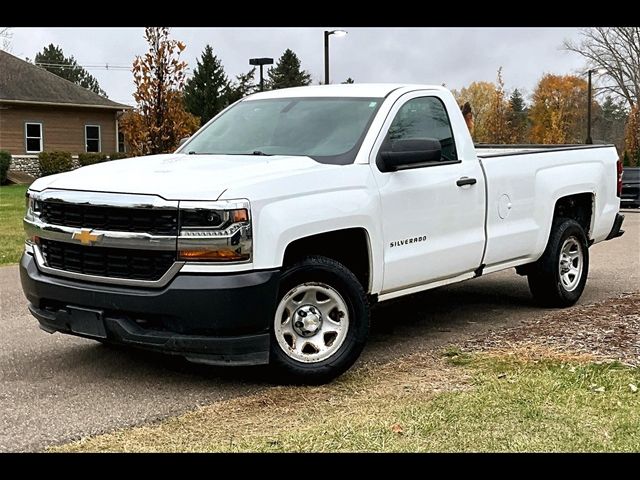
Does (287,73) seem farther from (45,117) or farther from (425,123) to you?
(425,123)

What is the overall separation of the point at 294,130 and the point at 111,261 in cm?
191

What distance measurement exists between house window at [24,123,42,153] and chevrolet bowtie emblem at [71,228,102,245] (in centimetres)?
3437

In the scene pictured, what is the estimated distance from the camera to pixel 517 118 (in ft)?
192

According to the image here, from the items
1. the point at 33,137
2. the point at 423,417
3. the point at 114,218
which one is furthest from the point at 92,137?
the point at 423,417

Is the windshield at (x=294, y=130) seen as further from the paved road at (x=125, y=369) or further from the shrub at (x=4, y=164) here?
the shrub at (x=4, y=164)

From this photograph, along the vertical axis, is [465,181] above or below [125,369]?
above

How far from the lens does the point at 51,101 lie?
125 ft

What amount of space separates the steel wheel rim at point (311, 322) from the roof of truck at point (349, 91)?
1868 millimetres

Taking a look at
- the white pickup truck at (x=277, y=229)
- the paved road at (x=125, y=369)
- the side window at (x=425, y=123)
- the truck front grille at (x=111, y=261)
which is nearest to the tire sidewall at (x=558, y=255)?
the paved road at (x=125, y=369)

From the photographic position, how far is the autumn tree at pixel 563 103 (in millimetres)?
58500

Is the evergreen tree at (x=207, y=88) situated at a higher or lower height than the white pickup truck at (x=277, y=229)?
higher

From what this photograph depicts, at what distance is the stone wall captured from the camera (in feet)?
120
